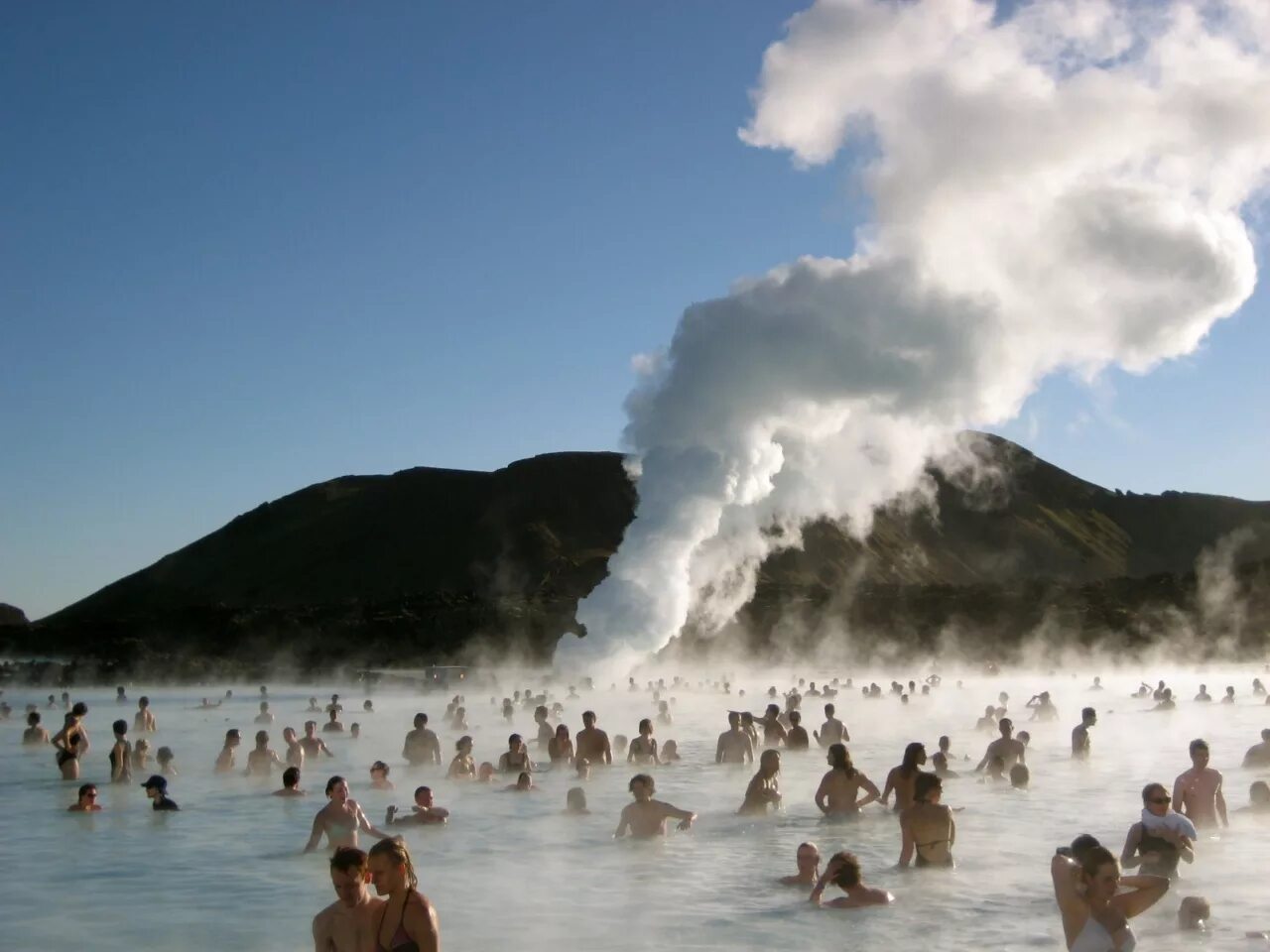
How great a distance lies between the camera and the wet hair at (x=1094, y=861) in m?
6.03

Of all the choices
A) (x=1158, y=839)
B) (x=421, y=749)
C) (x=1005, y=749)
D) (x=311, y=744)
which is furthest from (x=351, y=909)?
(x=311, y=744)

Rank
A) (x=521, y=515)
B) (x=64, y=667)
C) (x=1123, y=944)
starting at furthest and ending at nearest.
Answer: (x=521, y=515) → (x=64, y=667) → (x=1123, y=944)

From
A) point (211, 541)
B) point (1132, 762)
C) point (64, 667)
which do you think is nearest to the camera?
point (1132, 762)

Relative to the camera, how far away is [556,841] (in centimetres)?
1259

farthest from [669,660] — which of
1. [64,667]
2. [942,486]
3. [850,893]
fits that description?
[942,486]

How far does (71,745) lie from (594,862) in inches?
357

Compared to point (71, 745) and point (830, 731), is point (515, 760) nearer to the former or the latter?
point (830, 731)

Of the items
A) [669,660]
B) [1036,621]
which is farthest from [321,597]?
[1036,621]

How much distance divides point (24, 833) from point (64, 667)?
36.6m

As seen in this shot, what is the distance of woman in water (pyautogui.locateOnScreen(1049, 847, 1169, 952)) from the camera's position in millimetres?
6035

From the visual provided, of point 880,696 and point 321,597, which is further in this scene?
point 321,597

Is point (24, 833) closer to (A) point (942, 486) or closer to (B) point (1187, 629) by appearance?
(B) point (1187, 629)

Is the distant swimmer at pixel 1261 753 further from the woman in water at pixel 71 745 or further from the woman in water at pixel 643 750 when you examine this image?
the woman in water at pixel 71 745

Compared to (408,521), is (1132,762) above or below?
below
